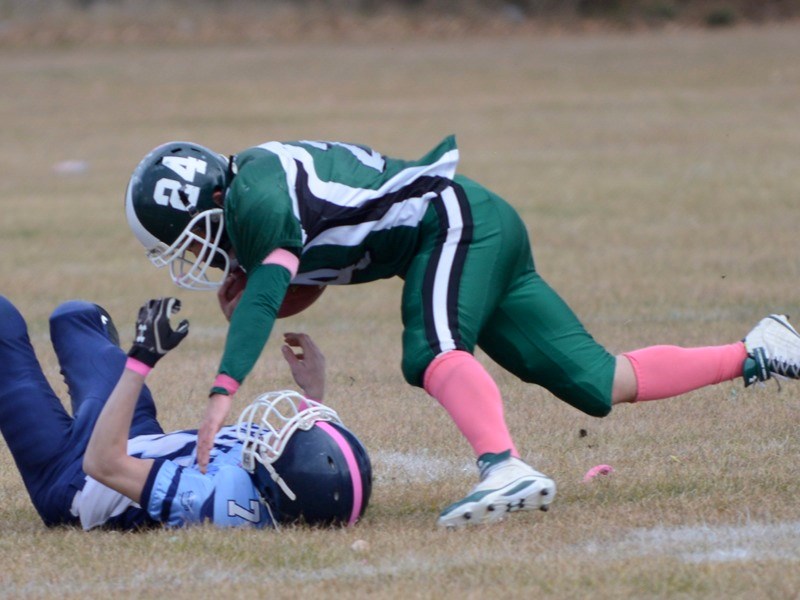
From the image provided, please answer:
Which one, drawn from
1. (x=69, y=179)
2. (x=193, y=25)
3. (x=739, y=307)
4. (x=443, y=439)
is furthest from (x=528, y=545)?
(x=193, y=25)

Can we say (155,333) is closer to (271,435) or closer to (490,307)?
(271,435)

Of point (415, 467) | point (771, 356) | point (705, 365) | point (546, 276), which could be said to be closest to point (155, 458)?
point (415, 467)

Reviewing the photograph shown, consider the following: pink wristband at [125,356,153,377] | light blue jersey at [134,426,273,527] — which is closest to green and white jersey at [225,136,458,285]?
pink wristband at [125,356,153,377]

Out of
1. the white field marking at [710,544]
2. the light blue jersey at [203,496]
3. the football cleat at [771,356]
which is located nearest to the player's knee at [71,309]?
the light blue jersey at [203,496]

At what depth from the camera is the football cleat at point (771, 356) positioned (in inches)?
183

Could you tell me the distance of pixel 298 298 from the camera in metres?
4.86

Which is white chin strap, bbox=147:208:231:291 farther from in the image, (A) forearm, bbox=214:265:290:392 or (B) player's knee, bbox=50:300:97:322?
(B) player's knee, bbox=50:300:97:322

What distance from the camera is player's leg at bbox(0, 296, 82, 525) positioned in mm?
4312

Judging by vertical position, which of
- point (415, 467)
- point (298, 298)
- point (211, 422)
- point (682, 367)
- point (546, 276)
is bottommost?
point (546, 276)

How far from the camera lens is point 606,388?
456 cm

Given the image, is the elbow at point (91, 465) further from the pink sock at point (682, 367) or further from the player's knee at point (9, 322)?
the pink sock at point (682, 367)

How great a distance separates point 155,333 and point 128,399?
0.23 meters

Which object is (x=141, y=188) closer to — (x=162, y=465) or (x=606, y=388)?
(x=162, y=465)

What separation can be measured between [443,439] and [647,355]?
110cm
